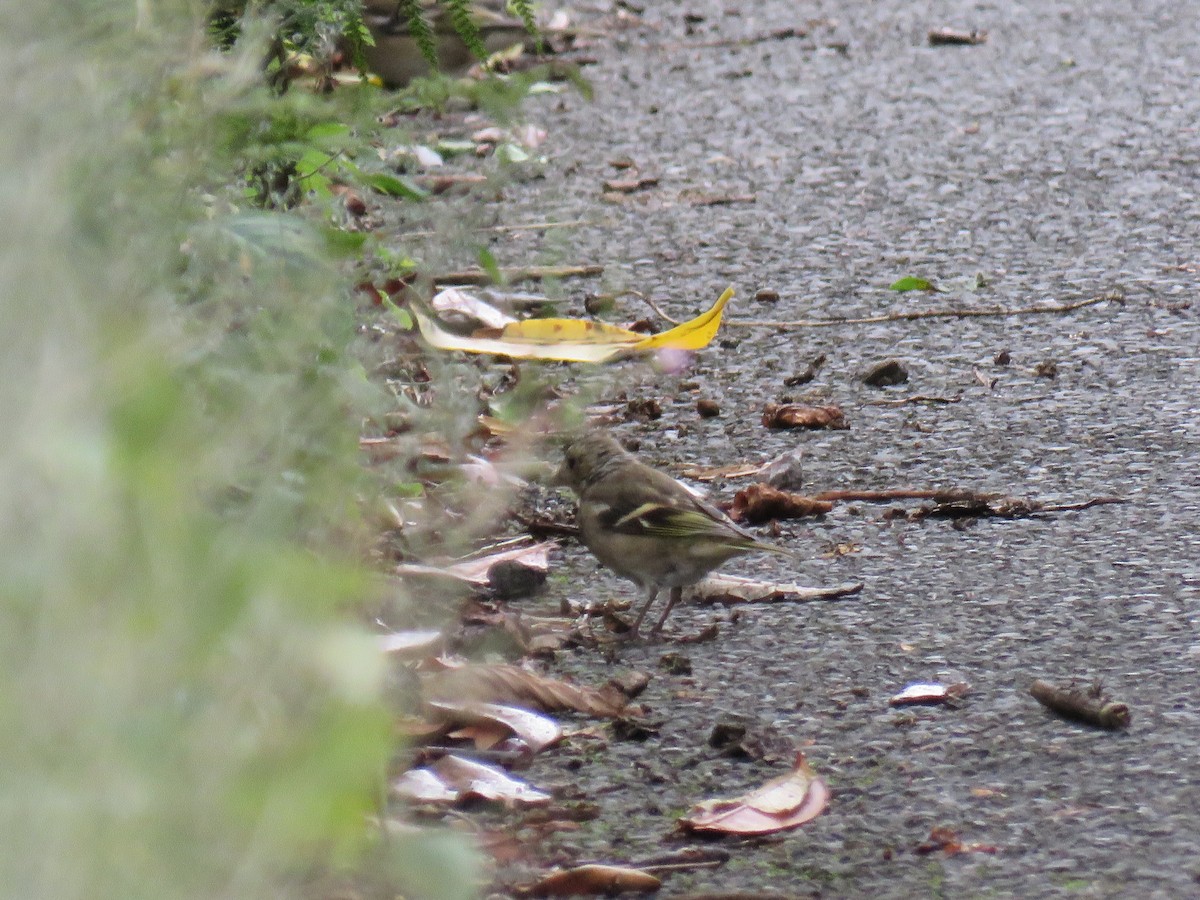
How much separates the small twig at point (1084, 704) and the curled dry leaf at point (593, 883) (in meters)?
0.92

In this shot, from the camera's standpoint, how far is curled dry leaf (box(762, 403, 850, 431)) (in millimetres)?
4961

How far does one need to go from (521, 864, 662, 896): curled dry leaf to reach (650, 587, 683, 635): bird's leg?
4.00 ft

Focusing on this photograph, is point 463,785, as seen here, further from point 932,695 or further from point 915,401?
point 915,401

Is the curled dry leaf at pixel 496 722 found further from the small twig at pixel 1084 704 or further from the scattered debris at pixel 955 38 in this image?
the scattered debris at pixel 955 38

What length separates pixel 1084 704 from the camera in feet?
10.3

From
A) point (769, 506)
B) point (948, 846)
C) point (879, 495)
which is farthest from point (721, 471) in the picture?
point (948, 846)

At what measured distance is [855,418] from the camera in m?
5.01

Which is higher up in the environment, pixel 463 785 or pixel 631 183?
pixel 463 785

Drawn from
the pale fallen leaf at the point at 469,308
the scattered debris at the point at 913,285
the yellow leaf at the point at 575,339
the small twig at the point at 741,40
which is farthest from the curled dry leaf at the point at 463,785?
the small twig at the point at 741,40

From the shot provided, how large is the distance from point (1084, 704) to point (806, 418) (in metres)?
1.94

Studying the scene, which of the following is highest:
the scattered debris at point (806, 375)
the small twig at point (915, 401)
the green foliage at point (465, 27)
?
the green foliage at point (465, 27)

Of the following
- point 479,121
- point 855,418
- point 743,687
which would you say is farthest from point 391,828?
point 479,121

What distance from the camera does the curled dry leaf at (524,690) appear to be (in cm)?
330

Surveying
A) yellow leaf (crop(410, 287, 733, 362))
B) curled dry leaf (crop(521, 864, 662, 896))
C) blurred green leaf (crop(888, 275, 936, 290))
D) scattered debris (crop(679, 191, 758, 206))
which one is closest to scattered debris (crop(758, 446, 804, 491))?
yellow leaf (crop(410, 287, 733, 362))
